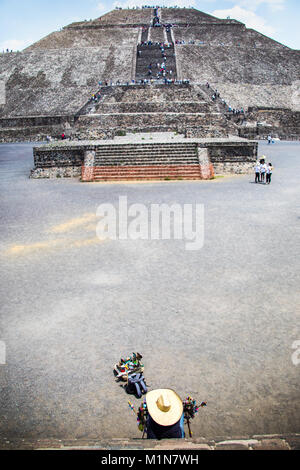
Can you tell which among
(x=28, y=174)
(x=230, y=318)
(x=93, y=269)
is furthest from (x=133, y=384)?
(x=28, y=174)

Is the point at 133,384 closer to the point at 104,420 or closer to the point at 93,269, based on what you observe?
the point at 104,420

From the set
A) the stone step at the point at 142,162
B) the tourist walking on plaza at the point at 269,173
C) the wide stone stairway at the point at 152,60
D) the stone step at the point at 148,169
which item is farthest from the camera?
the wide stone stairway at the point at 152,60

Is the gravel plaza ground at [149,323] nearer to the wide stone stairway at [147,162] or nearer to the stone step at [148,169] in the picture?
the wide stone stairway at [147,162]

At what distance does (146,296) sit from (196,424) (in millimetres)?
2341

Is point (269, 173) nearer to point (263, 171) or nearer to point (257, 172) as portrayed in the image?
point (263, 171)

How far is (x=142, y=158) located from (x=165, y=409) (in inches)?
508

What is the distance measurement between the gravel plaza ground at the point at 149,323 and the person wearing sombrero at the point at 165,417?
0.47 m

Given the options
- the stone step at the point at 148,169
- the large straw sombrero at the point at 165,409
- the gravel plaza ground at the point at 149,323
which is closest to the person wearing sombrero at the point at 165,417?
the large straw sombrero at the point at 165,409

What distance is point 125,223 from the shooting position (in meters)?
8.70

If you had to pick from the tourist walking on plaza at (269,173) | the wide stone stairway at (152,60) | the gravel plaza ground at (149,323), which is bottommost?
the gravel plaza ground at (149,323)

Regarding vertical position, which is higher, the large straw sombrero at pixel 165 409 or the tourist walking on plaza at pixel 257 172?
the tourist walking on plaza at pixel 257 172

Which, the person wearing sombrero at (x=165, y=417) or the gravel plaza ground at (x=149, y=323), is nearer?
the person wearing sombrero at (x=165, y=417)

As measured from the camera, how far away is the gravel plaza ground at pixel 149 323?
10.8 ft

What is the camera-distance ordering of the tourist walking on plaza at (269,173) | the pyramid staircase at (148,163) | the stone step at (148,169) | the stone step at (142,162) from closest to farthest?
the tourist walking on plaza at (269,173), the pyramid staircase at (148,163), the stone step at (148,169), the stone step at (142,162)
